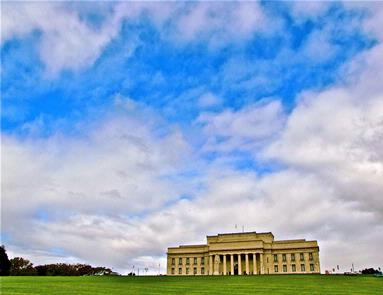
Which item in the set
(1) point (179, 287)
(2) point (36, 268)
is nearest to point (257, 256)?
(2) point (36, 268)

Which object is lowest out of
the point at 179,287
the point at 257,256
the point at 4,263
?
the point at 179,287

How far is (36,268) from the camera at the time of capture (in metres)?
97.0

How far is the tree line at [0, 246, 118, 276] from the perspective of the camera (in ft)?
258

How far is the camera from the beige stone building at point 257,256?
9694cm

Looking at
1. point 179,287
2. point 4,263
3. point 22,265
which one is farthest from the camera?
point 22,265

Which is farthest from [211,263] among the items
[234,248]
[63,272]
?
[63,272]

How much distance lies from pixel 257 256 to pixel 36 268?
52842 millimetres

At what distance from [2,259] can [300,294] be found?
2623 inches

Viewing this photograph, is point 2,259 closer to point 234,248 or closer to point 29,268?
point 29,268

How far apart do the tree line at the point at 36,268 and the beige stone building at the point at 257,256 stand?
80.6 ft

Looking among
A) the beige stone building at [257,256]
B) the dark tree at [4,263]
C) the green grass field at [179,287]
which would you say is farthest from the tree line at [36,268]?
the green grass field at [179,287]

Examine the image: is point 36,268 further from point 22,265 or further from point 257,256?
point 257,256

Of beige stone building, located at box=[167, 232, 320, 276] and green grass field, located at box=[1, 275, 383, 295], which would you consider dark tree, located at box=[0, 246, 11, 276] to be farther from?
beige stone building, located at box=[167, 232, 320, 276]

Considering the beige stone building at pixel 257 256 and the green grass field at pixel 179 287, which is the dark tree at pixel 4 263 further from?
the beige stone building at pixel 257 256
